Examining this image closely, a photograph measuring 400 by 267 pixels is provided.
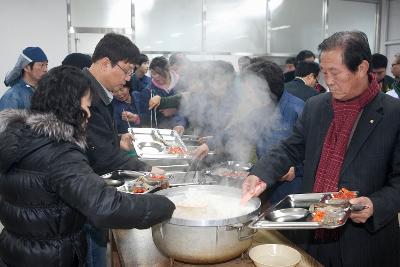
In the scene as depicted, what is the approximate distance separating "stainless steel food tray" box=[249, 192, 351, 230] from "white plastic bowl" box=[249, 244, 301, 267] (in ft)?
0.45

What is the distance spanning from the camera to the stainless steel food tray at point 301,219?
1.24m

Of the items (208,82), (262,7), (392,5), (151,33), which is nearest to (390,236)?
(208,82)

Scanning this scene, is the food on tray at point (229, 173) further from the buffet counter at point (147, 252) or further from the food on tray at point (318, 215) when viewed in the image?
the food on tray at point (318, 215)

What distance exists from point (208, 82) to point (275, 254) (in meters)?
2.36

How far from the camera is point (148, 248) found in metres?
1.58

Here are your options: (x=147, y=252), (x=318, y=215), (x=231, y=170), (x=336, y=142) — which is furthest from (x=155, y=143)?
(x=318, y=215)

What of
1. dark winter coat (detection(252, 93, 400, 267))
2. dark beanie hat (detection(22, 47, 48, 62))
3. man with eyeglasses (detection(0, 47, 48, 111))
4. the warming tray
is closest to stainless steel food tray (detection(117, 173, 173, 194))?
the warming tray

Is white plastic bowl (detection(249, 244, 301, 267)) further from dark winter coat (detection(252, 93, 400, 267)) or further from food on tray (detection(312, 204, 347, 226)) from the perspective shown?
dark winter coat (detection(252, 93, 400, 267))

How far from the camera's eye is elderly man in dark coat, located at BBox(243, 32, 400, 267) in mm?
1550

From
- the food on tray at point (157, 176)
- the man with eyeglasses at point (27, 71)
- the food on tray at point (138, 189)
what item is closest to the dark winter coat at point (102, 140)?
the food on tray at point (157, 176)

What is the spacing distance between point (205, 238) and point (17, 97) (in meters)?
2.77

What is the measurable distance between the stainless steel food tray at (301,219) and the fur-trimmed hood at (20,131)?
2.55 ft

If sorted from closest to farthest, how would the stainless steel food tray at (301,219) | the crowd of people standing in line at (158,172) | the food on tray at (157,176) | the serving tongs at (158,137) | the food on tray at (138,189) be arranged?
the stainless steel food tray at (301,219) < the crowd of people standing in line at (158,172) < the food on tray at (138,189) < the food on tray at (157,176) < the serving tongs at (158,137)

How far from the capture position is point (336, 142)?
1.68m
